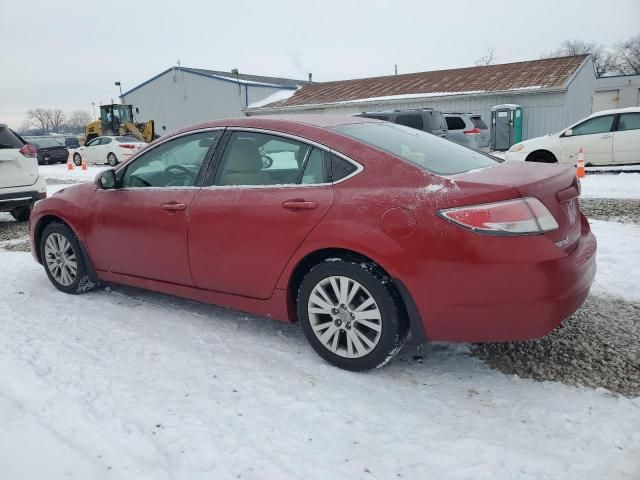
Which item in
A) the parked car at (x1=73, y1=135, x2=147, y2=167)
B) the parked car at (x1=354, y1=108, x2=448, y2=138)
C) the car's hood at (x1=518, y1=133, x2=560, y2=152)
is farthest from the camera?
the parked car at (x1=73, y1=135, x2=147, y2=167)

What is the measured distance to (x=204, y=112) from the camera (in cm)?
3641

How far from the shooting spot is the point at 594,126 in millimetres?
12141

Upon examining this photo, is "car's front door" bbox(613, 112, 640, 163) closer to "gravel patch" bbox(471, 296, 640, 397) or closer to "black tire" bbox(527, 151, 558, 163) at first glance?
"black tire" bbox(527, 151, 558, 163)

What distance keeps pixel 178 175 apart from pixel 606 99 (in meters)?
43.1

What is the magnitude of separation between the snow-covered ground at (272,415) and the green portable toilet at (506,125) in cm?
2006

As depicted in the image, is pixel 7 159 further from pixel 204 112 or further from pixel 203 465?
pixel 204 112

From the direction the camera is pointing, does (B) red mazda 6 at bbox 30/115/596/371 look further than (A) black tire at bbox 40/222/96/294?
No

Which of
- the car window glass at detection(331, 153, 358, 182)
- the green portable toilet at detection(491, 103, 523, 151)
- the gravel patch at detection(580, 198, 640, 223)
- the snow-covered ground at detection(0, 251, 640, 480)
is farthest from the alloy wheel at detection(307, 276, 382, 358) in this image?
the green portable toilet at detection(491, 103, 523, 151)

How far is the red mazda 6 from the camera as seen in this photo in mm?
2730

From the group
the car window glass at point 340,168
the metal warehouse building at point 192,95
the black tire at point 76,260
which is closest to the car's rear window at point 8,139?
the black tire at point 76,260

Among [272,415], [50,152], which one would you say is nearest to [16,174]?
[272,415]

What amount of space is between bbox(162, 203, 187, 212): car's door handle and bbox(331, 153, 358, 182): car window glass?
1199 millimetres

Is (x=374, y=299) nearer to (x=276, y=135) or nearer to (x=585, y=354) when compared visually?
(x=276, y=135)

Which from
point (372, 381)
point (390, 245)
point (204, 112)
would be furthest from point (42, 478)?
point (204, 112)
